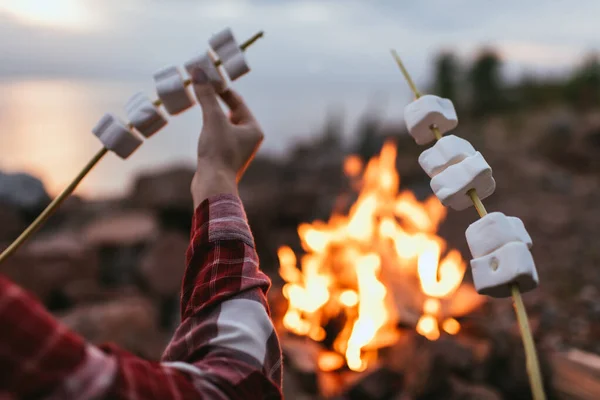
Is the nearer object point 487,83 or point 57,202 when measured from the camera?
point 57,202

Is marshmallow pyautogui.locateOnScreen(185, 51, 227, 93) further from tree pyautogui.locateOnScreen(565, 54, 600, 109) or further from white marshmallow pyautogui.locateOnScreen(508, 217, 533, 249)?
tree pyautogui.locateOnScreen(565, 54, 600, 109)

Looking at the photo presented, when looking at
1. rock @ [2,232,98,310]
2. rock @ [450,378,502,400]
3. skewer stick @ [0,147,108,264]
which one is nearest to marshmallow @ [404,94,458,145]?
skewer stick @ [0,147,108,264]

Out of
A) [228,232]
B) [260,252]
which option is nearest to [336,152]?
[260,252]

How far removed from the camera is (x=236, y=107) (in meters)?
1.06

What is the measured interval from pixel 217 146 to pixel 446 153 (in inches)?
15.2

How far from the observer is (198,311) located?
0.72 m

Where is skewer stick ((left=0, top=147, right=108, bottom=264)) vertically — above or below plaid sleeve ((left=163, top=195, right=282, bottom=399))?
above

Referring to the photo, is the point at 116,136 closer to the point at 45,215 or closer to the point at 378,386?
the point at 45,215

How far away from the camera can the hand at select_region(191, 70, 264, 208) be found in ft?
2.94

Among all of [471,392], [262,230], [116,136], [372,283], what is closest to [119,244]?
[262,230]

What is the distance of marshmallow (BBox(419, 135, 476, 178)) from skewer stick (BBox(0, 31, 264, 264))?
359 mm

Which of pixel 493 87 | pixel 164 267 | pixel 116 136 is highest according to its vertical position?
pixel 116 136

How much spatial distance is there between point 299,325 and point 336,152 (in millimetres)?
2110

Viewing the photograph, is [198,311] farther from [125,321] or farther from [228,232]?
[125,321]
